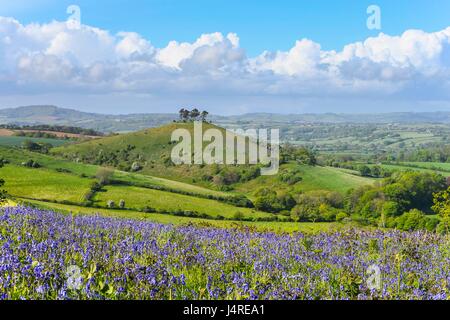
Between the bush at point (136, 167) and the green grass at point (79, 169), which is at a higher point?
the green grass at point (79, 169)

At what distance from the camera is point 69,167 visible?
97688 millimetres

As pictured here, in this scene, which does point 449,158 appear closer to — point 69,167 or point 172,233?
point 69,167

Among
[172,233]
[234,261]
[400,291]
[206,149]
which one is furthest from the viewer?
[206,149]

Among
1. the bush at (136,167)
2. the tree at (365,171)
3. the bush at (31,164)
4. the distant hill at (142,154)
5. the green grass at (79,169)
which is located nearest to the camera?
the green grass at (79,169)

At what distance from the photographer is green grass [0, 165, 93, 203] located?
67.2 metres

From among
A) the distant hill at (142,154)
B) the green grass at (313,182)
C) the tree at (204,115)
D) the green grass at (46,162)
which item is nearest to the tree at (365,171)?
the green grass at (313,182)

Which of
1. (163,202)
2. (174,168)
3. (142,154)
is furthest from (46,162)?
(142,154)

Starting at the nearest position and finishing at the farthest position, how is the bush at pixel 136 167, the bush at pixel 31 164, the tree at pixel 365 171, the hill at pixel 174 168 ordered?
the bush at pixel 31 164, the hill at pixel 174 168, the bush at pixel 136 167, the tree at pixel 365 171

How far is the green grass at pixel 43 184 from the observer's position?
6725cm

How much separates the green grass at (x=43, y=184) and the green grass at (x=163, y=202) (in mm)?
3863

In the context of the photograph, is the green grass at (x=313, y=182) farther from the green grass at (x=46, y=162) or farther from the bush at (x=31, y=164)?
the bush at (x=31, y=164)

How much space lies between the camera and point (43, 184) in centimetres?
7444
